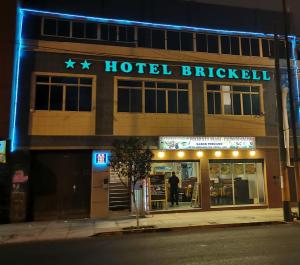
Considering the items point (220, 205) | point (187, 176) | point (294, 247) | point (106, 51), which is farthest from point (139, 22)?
point (294, 247)

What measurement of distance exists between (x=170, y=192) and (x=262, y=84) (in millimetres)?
8349

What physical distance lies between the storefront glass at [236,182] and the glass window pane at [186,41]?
6.50 meters

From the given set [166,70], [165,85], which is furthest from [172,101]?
[166,70]

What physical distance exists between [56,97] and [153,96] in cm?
508

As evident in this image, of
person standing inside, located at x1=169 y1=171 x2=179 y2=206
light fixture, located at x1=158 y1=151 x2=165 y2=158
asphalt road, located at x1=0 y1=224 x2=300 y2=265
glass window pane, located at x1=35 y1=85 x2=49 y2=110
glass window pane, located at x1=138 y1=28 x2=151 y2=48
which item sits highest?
glass window pane, located at x1=138 y1=28 x2=151 y2=48

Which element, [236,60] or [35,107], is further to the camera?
[236,60]

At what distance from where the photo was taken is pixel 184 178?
746 inches

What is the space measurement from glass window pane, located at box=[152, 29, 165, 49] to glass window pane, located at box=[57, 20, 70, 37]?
4.64 m

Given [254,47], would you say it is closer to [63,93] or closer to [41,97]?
[63,93]

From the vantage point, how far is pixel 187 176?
19.0m

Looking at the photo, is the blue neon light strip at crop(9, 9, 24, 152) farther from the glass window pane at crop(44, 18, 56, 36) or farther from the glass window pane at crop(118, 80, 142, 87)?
the glass window pane at crop(118, 80, 142, 87)

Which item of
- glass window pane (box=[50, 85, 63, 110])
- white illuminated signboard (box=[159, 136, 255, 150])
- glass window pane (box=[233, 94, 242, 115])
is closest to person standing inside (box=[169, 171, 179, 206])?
white illuminated signboard (box=[159, 136, 255, 150])

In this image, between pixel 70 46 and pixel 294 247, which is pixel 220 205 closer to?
pixel 294 247

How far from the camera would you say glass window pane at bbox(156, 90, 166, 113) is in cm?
1889
